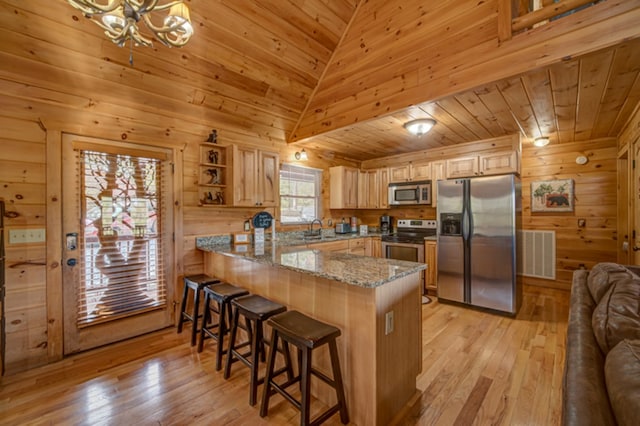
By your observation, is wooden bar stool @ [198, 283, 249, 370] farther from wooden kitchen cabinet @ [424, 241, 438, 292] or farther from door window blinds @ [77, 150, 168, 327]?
wooden kitchen cabinet @ [424, 241, 438, 292]

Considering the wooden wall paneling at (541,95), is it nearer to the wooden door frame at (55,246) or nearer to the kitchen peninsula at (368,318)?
the kitchen peninsula at (368,318)

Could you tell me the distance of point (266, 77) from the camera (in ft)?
11.0

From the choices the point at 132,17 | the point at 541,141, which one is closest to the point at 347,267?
the point at 132,17

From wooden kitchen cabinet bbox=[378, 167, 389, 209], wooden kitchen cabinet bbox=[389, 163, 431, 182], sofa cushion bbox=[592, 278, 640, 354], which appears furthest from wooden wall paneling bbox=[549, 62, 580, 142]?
wooden kitchen cabinet bbox=[378, 167, 389, 209]

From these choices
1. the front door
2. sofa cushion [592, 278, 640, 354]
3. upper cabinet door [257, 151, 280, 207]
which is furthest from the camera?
upper cabinet door [257, 151, 280, 207]

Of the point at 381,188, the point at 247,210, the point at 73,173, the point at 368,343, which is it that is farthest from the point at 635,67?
the point at 73,173

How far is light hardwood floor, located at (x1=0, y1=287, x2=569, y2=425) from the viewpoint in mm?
1802

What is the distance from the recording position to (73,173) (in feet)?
8.46

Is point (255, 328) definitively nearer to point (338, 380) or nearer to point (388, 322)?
point (338, 380)

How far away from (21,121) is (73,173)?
541 millimetres

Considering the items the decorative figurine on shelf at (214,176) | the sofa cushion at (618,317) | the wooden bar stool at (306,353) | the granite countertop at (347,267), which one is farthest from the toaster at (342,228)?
the sofa cushion at (618,317)

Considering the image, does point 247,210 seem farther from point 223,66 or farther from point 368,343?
point 368,343

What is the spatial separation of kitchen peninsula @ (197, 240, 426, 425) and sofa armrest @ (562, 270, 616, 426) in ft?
2.73

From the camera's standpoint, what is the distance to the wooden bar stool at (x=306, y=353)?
157 centimetres
